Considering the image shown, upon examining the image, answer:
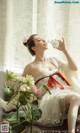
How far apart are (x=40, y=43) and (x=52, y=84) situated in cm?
17

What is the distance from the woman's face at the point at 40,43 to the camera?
3.82 feet

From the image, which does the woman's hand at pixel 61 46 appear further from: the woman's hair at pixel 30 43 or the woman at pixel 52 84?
the woman's hair at pixel 30 43

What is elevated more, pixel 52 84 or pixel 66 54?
pixel 66 54

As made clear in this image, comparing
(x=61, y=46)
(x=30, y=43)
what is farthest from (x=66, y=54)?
(x=30, y=43)

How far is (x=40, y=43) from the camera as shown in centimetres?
118

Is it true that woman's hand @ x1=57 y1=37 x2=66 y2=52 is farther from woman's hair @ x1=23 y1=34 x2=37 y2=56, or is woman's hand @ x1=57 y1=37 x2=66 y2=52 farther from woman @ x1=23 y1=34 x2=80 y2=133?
woman's hair @ x1=23 y1=34 x2=37 y2=56

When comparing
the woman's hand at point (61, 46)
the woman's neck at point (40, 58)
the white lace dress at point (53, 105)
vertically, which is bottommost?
the white lace dress at point (53, 105)

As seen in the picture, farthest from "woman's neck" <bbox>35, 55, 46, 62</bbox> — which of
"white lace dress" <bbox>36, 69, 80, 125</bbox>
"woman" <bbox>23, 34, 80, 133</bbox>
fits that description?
"white lace dress" <bbox>36, 69, 80, 125</bbox>

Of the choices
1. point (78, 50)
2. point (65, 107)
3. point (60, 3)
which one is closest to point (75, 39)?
point (78, 50)

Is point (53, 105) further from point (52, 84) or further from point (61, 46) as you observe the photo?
point (61, 46)

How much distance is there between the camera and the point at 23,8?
1154mm

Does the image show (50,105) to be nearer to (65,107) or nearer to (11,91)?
(65,107)

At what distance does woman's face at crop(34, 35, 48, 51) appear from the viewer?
3.82 feet

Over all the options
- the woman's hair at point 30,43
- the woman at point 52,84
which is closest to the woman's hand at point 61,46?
the woman at point 52,84
